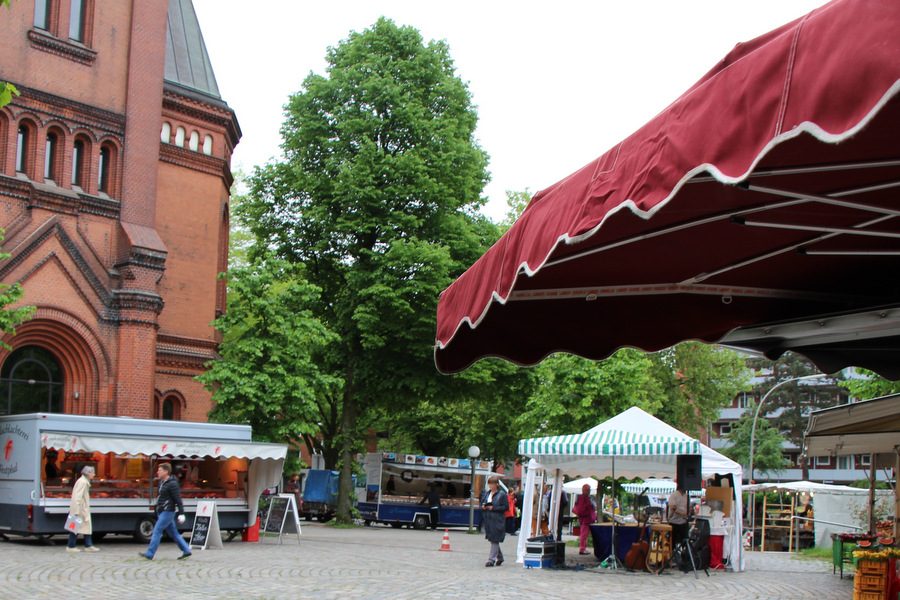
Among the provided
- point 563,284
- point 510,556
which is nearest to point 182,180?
point 510,556

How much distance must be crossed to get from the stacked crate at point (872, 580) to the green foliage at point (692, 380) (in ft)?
129

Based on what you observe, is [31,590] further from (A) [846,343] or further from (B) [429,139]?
(B) [429,139]

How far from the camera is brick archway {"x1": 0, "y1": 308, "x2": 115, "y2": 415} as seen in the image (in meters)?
24.3

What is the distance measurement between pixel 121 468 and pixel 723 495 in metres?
13.4

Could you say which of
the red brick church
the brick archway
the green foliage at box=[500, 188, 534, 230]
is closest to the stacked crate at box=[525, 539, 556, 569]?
the red brick church

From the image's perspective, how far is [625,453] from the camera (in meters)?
16.8

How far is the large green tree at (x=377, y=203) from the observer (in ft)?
93.2

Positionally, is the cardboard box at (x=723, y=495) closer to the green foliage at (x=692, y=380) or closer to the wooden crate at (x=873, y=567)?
the wooden crate at (x=873, y=567)

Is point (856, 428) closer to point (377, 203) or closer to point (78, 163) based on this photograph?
point (377, 203)

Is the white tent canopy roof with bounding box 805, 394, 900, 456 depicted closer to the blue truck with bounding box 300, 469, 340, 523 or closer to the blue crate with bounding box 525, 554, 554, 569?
the blue crate with bounding box 525, 554, 554, 569

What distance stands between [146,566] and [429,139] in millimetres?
18293

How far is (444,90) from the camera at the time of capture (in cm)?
3108

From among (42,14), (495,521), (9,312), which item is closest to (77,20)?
(42,14)

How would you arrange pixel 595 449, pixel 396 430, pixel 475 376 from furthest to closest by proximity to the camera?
pixel 396 430, pixel 475 376, pixel 595 449
